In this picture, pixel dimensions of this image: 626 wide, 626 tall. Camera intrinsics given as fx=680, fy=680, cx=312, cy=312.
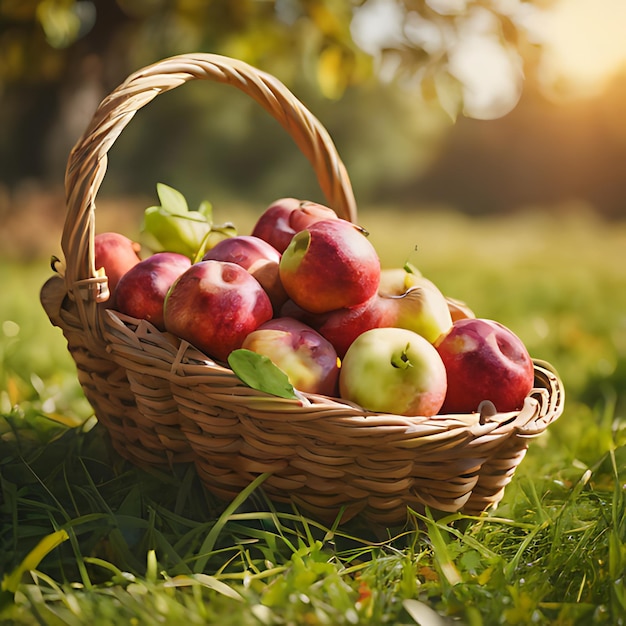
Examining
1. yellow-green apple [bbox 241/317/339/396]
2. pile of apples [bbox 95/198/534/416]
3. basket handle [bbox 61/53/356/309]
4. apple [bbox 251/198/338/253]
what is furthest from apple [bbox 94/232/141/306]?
yellow-green apple [bbox 241/317/339/396]

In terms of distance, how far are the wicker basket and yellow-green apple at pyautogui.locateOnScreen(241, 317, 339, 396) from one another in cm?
10

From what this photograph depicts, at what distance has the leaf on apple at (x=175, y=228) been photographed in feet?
5.47

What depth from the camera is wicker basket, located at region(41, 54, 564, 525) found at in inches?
43.8

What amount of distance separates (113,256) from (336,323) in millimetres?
552

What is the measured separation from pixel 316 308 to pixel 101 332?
0.42 m

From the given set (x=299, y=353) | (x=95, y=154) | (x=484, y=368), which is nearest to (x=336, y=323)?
(x=299, y=353)

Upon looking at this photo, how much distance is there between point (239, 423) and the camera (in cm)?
118

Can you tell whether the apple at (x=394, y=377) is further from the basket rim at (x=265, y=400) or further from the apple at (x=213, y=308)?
the apple at (x=213, y=308)

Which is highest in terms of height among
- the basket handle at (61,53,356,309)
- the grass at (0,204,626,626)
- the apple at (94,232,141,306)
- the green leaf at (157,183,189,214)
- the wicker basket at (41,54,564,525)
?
the basket handle at (61,53,356,309)

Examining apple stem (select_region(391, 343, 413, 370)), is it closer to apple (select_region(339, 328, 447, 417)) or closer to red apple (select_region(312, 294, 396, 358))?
apple (select_region(339, 328, 447, 417))

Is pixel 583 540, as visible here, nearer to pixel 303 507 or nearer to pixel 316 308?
pixel 303 507

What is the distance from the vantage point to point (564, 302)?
155 inches

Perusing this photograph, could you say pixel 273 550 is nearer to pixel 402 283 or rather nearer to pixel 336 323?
pixel 336 323

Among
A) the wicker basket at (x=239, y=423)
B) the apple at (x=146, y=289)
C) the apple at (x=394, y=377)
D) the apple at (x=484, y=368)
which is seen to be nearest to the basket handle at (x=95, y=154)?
the wicker basket at (x=239, y=423)
